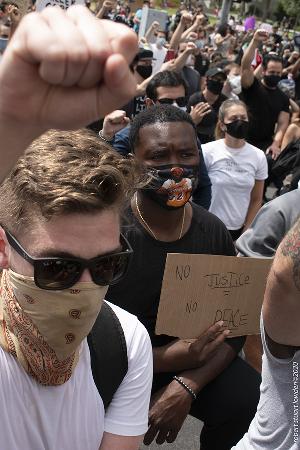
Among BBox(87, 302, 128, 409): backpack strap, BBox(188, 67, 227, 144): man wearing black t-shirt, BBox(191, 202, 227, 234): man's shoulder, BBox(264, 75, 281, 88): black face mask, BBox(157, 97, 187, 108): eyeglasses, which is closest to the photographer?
BBox(87, 302, 128, 409): backpack strap

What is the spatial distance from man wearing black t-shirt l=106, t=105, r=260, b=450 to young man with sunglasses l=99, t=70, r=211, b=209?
0.44m

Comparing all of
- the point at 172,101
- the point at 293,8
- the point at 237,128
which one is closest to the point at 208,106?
the point at 172,101

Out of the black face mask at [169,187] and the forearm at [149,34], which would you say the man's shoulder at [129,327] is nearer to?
the black face mask at [169,187]

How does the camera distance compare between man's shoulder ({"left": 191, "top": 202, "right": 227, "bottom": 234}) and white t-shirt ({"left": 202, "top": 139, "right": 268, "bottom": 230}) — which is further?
white t-shirt ({"left": 202, "top": 139, "right": 268, "bottom": 230})

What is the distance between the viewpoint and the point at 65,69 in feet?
1.99

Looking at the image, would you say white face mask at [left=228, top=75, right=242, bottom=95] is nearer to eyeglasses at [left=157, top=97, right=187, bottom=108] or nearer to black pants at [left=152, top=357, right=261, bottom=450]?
eyeglasses at [left=157, top=97, right=187, bottom=108]

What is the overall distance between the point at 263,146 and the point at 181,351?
4.10 metres

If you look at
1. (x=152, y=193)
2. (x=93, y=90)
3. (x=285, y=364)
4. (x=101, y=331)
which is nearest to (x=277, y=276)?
(x=285, y=364)

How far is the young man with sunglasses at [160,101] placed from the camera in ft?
9.62

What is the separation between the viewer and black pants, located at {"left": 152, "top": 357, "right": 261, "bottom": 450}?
2029 millimetres

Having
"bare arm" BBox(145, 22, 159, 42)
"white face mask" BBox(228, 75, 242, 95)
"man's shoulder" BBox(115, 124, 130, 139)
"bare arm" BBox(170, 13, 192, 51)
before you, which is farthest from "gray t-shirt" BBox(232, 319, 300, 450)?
"bare arm" BBox(145, 22, 159, 42)

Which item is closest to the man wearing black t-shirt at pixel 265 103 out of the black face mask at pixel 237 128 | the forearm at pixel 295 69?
the black face mask at pixel 237 128

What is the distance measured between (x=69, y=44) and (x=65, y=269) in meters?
0.69

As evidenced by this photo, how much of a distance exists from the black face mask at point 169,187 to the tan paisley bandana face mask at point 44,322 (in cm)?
80
